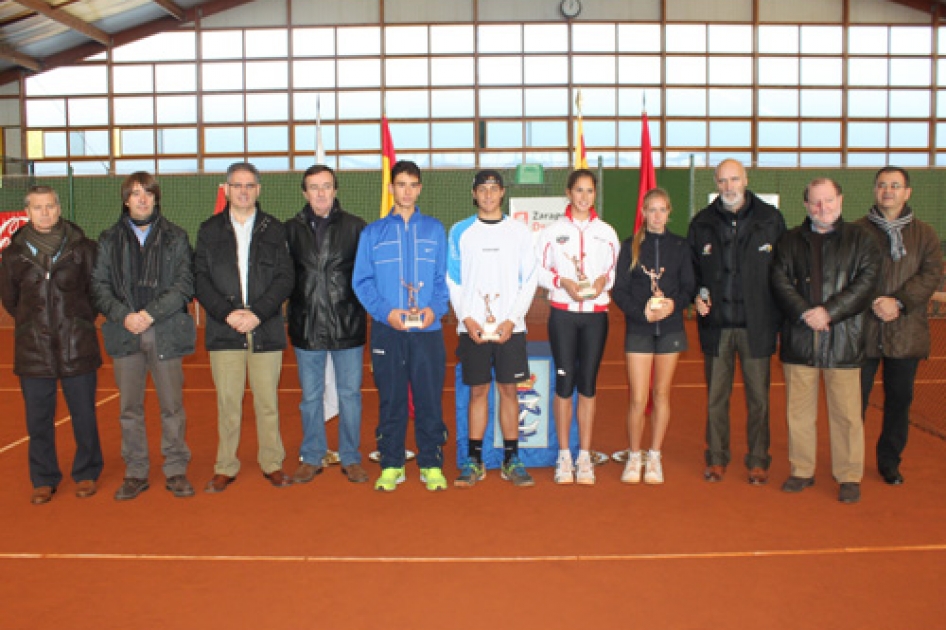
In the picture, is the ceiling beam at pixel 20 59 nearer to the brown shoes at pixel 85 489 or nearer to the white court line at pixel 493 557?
the brown shoes at pixel 85 489

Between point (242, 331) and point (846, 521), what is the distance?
3585mm

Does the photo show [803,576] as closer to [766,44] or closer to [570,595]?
[570,595]

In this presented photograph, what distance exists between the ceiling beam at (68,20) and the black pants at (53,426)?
1683cm

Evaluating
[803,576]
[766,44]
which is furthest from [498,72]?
[803,576]

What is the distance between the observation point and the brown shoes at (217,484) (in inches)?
203

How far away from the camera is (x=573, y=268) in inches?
208

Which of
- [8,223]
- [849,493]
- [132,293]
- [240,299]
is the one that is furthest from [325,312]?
[8,223]

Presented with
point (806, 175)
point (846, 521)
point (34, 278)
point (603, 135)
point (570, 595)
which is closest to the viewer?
point (570, 595)

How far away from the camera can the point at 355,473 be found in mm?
5414

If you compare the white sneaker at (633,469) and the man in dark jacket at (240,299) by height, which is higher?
the man in dark jacket at (240,299)

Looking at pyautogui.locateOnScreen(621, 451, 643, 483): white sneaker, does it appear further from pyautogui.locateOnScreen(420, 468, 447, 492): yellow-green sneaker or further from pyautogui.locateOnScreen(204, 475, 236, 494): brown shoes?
pyautogui.locateOnScreen(204, 475, 236, 494): brown shoes

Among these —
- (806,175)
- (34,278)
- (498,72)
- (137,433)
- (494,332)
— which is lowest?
(137,433)

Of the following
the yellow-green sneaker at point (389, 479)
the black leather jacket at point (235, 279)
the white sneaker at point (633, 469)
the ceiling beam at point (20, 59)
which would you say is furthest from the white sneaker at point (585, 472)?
the ceiling beam at point (20, 59)

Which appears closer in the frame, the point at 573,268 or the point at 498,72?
the point at 573,268
